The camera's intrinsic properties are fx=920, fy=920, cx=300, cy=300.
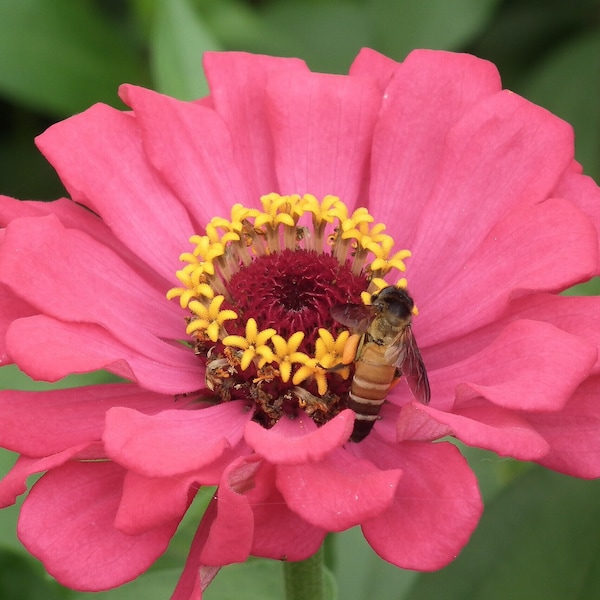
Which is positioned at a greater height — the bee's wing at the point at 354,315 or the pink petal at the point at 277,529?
the bee's wing at the point at 354,315

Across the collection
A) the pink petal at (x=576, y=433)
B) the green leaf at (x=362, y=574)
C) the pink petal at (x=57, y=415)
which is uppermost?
the pink petal at (x=576, y=433)

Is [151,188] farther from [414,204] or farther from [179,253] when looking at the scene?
[414,204]

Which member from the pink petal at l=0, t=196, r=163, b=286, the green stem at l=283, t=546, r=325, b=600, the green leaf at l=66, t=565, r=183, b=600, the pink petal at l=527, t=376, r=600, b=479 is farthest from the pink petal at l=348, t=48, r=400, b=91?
the green leaf at l=66, t=565, r=183, b=600

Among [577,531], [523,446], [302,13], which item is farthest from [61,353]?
[302,13]

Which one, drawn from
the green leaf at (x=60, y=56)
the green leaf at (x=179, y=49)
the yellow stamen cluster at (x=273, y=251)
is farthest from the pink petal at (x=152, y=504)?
the green leaf at (x=60, y=56)

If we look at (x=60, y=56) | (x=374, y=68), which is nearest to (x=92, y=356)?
(x=374, y=68)

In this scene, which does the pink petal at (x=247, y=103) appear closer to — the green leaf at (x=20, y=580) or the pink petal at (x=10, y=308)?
the pink petal at (x=10, y=308)

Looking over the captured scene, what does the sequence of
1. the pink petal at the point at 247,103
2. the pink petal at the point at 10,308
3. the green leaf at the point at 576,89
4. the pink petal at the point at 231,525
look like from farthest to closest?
1. the green leaf at the point at 576,89
2. the pink petal at the point at 247,103
3. the pink petal at the point at 10,308
4. the pink petal at the point at 231,525
